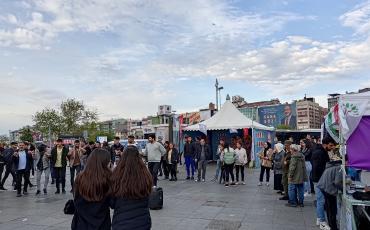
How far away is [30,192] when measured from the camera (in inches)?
508

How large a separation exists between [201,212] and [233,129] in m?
15.1

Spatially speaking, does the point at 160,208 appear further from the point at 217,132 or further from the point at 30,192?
the point at 217,132

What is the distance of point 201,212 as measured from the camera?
29.0 feet

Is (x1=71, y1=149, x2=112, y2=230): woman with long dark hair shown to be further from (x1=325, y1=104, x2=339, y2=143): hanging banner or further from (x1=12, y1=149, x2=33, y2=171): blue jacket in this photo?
(x1=12, y1=149, x2=33, y2=171): blue jacket

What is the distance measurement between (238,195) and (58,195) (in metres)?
5.73

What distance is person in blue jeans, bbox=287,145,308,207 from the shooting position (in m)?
9.19

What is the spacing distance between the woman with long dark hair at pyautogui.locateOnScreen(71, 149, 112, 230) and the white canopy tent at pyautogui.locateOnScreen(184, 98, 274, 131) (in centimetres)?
1968

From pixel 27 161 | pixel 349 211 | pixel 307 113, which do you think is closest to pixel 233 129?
pixel 27 161

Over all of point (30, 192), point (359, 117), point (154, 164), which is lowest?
point (30, 192)

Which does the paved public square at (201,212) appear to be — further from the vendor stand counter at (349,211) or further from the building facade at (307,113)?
the building facade at (307,113)

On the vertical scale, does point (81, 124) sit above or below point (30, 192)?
above

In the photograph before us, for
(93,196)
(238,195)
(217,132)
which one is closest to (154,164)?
(238,195)

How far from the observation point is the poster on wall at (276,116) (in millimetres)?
69000

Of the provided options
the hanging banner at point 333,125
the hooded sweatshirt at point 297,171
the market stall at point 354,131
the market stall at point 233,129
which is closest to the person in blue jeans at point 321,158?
the hanging banner at point 333,125
